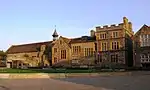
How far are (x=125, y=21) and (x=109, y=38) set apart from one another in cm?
623

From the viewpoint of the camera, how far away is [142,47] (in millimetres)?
65438

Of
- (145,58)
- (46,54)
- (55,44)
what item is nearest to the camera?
(145,58)

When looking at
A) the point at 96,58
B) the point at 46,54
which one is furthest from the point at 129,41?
the point at 46,54

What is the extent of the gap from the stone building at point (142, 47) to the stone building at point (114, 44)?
2.80 m

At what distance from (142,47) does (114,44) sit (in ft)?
23.6

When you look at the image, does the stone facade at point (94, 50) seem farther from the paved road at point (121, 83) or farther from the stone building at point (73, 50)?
the paved road at point (121, 83)

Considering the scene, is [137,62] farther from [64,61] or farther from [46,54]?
[46,54]

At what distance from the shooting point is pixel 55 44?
82062 millimetres

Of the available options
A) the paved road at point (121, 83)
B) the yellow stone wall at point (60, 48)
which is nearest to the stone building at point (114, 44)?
the yellow stone wall at point (60, 48)

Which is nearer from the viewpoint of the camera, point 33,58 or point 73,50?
point 73,50

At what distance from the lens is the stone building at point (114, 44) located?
67406mm

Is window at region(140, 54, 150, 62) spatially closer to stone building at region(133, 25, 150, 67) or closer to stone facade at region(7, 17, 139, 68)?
stone building at region(133, 25, 150, 67)

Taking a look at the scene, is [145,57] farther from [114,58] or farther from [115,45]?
[115,45]

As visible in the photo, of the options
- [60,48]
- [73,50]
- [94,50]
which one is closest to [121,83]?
[94,50]
